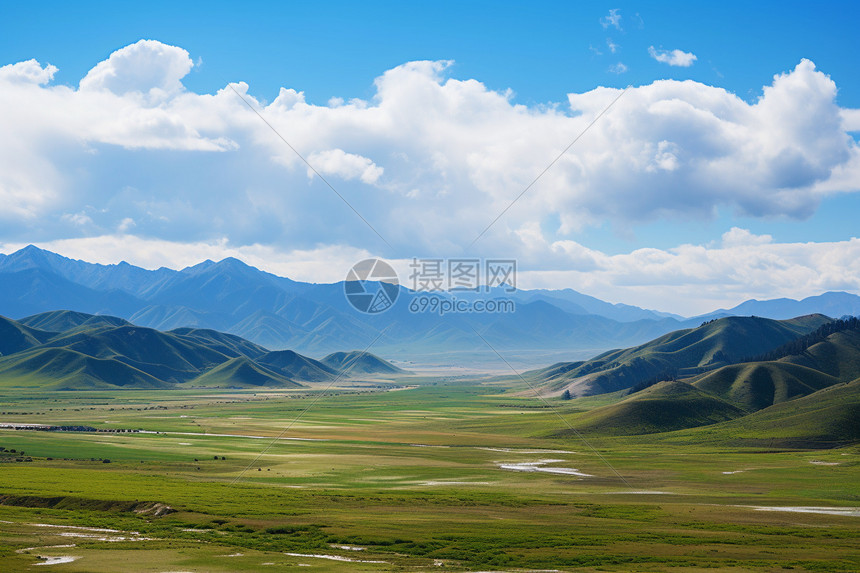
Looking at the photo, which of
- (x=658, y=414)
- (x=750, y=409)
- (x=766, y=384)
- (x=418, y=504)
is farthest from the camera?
→ (x=766, y=384)

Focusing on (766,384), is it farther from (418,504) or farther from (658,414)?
(418,504)

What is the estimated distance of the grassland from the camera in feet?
157

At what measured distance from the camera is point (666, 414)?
167m

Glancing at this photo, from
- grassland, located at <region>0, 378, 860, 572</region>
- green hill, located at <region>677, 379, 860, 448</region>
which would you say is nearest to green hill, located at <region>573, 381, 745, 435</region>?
green hill, located at <region>677, 379, 860, 448</region>

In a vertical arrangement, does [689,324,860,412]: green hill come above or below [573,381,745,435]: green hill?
above

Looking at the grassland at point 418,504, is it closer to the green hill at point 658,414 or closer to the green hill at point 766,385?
the green hill at point 658,414

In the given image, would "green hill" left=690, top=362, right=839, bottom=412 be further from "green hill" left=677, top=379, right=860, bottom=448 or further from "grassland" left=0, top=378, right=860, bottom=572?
"grassland" left=0, top=378, right=860, bottom=572

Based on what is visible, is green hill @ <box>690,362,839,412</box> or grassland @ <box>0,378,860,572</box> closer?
grassland @ <box>0,378,860,572</box>

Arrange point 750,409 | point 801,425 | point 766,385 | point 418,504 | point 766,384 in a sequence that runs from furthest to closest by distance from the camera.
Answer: point 766,384, point 766,385, point 750,409, point 801,425, point 418,504

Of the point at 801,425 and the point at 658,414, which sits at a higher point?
the point at 801,425

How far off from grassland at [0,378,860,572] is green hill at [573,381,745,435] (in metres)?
19.3

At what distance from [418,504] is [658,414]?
112191 millimetres

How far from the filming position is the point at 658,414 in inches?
6540

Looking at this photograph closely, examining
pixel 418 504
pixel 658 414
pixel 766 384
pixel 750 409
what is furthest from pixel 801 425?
pixel 418 504
